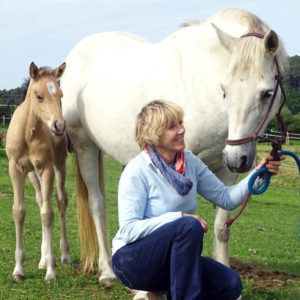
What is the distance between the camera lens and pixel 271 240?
10.8 metres

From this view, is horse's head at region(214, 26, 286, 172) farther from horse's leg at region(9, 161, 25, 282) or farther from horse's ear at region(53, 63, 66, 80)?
horse's leg at region(9, 161, 25, 282)

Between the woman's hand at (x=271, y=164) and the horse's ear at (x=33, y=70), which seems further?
the horse's ear at (x=33, y=70)

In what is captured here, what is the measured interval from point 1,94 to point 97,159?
144 feet

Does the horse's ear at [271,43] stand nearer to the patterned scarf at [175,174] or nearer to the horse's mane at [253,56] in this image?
the horse's mane at [253,56]

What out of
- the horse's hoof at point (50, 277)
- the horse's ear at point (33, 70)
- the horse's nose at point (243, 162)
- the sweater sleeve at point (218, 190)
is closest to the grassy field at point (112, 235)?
the horse's hoof at point (50, 277)

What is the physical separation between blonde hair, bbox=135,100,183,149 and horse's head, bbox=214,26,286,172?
32.6 inches

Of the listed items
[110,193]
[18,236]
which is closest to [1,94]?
[110,193]

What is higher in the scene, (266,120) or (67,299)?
(266,120)

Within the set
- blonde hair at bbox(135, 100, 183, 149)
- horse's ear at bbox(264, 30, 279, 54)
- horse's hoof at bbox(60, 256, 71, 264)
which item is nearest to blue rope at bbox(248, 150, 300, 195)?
blonde hair at bbox(135, 100, 183, 149)

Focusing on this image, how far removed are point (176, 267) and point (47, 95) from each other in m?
2.94

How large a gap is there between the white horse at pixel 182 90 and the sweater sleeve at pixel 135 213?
3.11 ft

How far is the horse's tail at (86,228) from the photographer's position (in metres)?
6.57

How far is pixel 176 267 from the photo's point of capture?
3623 mm

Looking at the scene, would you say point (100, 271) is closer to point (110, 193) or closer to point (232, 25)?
point (232, 25)
